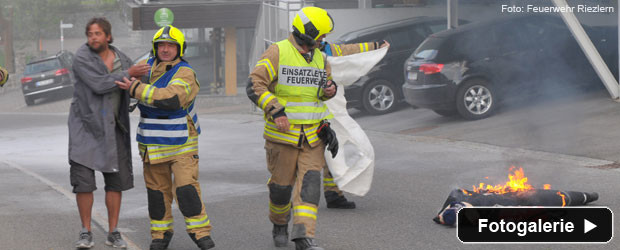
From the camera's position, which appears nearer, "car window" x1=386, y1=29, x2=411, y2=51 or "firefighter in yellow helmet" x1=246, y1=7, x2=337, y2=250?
"firefighter in yellow helmet" x1=246, y1=7, x2=337, y2=250

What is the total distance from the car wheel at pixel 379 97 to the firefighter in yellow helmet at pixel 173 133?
11094 millimetres

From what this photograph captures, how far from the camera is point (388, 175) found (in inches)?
411

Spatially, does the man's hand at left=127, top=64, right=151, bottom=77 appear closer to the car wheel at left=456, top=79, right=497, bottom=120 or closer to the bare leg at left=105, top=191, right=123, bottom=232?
the bare leg at left=105, top=191, right=123, bottom=232

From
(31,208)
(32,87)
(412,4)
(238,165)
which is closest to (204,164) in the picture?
(238,165)

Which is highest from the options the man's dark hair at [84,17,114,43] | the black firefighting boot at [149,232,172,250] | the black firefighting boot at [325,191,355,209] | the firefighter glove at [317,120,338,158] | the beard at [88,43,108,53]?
the man's dark hair at [84,17,114,43]

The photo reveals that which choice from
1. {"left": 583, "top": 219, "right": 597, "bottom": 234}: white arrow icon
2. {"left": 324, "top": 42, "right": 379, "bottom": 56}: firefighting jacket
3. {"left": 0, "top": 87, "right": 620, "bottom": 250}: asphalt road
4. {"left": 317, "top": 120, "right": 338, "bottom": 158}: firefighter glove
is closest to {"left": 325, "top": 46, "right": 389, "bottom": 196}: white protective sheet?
{"left": 324, "top": 42, "right": 379, "bottom": 56}: firefighting jacket

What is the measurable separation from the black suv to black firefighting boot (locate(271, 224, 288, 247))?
77.8 feet

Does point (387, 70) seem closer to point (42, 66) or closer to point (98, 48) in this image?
point (98, 48)

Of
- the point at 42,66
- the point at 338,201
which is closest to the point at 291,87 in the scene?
the point at 338,201

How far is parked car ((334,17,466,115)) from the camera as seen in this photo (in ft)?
57.5

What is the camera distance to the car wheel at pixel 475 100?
14.9 meters

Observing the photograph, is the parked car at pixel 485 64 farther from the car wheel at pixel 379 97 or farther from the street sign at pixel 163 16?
the street sign at pixel 163 16

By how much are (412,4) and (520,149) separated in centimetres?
Answer: 887

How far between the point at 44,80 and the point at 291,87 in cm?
2447
